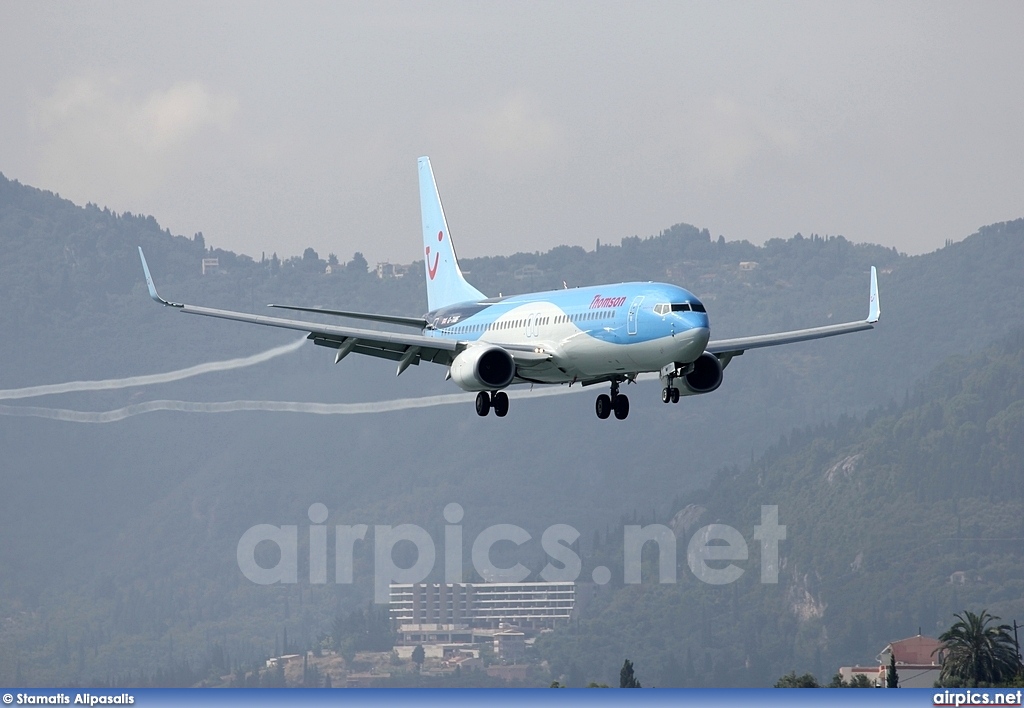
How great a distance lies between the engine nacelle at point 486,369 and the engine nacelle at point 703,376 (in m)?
6.55

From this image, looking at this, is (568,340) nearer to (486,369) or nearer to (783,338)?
(486,369)

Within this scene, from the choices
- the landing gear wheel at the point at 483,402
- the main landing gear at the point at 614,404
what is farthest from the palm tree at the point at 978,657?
the landing gear wheel at the point at 483,402

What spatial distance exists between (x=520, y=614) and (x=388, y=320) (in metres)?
140

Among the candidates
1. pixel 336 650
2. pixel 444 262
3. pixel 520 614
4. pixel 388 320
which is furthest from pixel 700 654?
pixel 388 320

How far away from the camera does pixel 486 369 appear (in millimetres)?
60156

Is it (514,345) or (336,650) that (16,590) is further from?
(514,345)

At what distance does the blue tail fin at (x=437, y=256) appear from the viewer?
76.4 meters

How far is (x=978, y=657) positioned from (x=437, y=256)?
56569mm

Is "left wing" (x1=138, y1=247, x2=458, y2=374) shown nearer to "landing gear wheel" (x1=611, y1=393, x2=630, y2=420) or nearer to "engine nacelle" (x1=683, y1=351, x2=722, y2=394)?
"landing gear wheel" (x1=611, y1=393, x2=630, y2=420)

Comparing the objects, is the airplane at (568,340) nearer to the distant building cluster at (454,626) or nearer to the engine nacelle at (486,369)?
the engine nacelle at (486,369)

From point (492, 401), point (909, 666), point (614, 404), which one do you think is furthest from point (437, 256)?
point (909, 666)

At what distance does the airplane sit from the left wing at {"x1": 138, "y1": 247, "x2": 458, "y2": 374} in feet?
0.17

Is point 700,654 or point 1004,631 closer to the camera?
point 1004,631

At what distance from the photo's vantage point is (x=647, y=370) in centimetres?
5700
